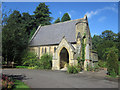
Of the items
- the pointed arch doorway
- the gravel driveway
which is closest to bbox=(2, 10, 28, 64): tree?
the pointed arch doorway

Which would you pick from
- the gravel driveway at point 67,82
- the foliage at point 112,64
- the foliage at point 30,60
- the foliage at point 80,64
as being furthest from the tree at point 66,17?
the gravel driveway at point 67,82

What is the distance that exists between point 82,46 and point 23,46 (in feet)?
→ 56.6

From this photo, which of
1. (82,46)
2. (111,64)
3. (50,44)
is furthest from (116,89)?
(50,44)

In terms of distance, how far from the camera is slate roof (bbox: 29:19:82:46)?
28453 mm

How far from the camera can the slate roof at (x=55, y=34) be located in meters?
28.5

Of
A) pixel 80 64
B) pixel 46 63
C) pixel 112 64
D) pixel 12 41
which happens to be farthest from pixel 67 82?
pixel 12 41

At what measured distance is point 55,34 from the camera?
31312 millimetres

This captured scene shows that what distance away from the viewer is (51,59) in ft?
76.7

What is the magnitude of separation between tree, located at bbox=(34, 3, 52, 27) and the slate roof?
47.0 feet

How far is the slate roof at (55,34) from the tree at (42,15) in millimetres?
14331

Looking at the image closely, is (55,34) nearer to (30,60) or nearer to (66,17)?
(30,60)

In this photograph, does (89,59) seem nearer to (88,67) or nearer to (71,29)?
(88,67)

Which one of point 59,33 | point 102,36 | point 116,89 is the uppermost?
point 102,36

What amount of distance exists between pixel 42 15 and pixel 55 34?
79.2 feet
